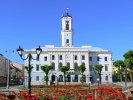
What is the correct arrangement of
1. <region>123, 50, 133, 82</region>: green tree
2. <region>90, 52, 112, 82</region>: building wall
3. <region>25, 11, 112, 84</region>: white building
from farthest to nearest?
<region>90, 52, 112, 82</region>: building wall → <region>25, 11, 112, 84</region>: white building → <region>123, 50, 133, 82</region>: green tree

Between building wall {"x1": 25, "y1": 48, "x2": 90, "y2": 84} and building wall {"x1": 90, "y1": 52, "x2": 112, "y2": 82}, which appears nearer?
building wall {"x1": 25, "y1": 48, "x2": 90, "y2": 84}

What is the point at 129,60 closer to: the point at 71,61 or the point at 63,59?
the point at 71,61

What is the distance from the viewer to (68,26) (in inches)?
3942

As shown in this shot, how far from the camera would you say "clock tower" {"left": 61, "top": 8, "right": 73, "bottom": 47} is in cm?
9729

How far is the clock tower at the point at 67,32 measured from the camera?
319ft

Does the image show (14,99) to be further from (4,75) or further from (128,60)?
(4,75)

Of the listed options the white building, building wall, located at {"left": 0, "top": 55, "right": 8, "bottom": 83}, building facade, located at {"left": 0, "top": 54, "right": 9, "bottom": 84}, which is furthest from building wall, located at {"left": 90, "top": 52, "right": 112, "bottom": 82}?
building wall, located at {"left": 0, "top": 55, "right": 8, "bottom": 83}

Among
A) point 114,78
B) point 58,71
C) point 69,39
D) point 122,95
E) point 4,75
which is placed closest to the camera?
point 122,95

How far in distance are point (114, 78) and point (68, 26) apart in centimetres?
2090

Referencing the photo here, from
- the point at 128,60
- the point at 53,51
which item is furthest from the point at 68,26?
the point at 128,60

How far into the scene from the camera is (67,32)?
9850 cm

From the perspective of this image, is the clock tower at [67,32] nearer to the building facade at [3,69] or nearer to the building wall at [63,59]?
the building wall at [63,59]

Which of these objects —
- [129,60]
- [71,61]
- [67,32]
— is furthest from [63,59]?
[129,60]

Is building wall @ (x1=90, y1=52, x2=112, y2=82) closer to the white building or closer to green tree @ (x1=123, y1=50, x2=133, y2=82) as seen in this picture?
the white building
